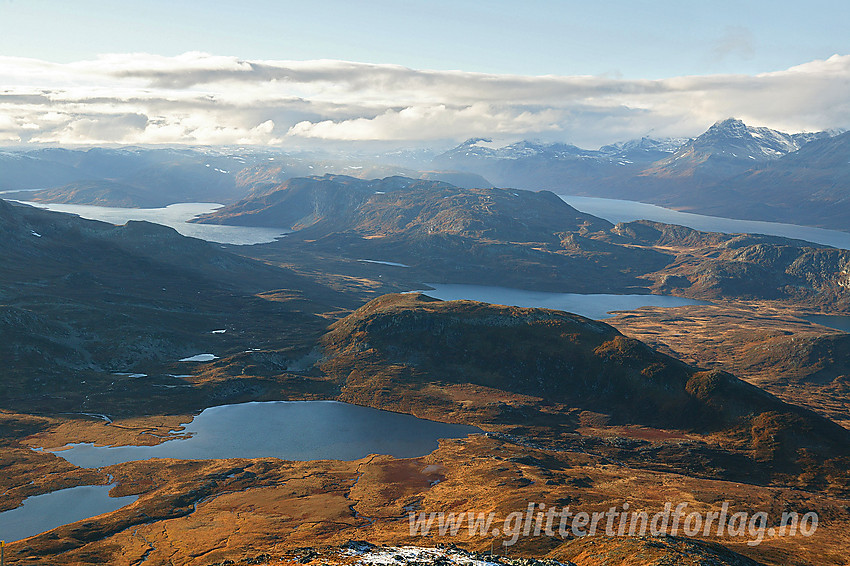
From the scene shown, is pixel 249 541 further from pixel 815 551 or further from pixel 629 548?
pixel 815 551

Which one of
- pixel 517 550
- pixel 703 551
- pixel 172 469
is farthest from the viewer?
pixel 172 469

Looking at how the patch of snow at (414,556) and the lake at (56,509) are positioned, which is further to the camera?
the lake at (56,509)

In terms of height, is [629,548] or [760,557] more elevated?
[629,548]

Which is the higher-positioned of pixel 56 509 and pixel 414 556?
pixel 414 556

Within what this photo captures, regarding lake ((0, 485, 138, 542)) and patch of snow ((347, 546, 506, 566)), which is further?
lake ((0, 485, 138, 542))

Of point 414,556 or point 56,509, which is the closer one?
point 414,556

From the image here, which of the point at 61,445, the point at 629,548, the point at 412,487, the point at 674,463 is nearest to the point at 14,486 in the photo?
the point at 61,445

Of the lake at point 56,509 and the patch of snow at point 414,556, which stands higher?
the patch of snow at point 414,556

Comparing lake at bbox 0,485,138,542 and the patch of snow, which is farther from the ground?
the patch of snow
